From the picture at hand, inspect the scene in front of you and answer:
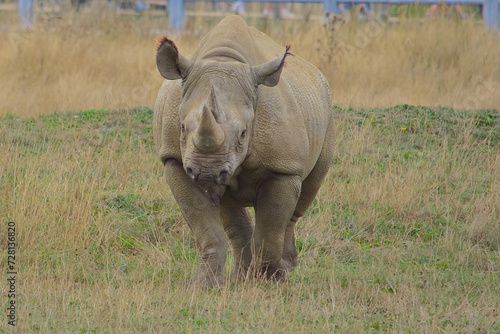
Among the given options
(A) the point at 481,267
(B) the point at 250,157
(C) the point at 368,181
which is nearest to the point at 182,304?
(B) the point at 250,157

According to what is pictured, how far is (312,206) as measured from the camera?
7793mm

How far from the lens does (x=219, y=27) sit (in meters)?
5.76

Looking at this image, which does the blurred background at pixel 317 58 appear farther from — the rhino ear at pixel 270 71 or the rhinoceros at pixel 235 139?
the rhino ear at pixel 270 71

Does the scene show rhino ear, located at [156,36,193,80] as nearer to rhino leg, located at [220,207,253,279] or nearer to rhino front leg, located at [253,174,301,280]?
rhino front leg, located at [253,174,301,280]

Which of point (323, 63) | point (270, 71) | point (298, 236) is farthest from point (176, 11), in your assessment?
point (270, 71)

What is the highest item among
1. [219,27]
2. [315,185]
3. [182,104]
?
[219,27]

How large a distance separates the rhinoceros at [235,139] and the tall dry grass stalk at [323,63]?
538cm

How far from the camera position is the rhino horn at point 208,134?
4.54 meters

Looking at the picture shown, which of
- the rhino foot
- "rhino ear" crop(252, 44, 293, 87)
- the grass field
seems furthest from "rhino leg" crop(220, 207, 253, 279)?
"rhino ear" crop(252, 44, 293, 87)

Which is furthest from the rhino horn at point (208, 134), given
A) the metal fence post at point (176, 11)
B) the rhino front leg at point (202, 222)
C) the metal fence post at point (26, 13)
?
the metal fence post at point (176, 11)

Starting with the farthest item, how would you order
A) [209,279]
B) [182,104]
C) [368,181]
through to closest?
[368,181], [209,279], [182,104]

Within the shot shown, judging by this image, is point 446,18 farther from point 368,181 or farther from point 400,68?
point 368,181

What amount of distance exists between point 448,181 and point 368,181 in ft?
3.19

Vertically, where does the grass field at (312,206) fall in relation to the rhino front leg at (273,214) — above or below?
below
